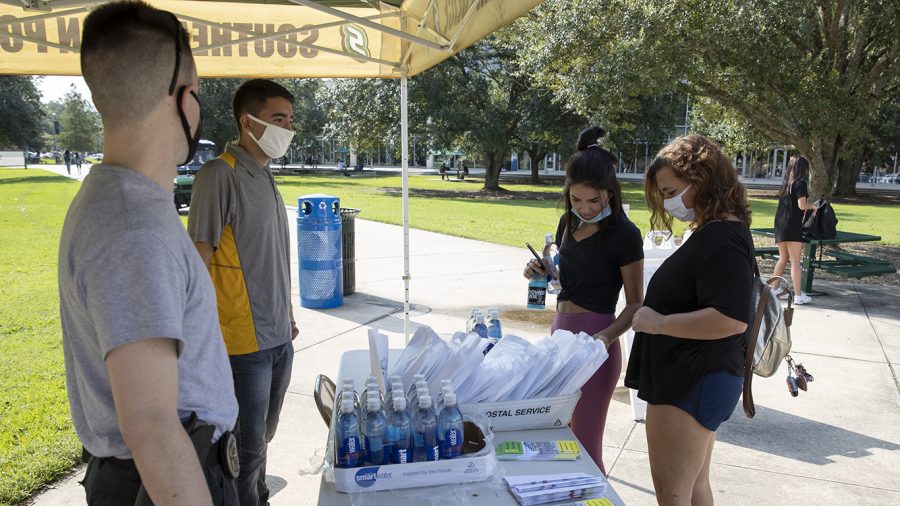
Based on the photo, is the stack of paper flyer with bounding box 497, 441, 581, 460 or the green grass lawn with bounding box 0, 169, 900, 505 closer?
the stack of paper flyer with bounding box 497, 441, 581, 460

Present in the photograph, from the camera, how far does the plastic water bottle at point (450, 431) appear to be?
193cm

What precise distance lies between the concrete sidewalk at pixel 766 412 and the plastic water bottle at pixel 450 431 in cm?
197

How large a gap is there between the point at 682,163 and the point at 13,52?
411 cm

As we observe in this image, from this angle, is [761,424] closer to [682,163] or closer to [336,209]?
[682,163]

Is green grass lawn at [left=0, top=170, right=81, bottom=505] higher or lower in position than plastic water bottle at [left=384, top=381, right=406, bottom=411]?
lower

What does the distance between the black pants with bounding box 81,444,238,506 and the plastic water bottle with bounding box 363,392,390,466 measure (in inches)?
20.8

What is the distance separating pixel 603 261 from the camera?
9.64ft

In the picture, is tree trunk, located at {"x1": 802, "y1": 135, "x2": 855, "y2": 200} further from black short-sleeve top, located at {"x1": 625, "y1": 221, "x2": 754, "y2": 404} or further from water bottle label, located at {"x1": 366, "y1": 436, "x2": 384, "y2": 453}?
water bottle label, located at {"x1": 366, "y1": 436, "x2": 384, "y2": 453}

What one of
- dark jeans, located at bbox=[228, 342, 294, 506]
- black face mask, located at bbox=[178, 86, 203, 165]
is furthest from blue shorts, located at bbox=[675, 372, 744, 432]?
black face mask, located at bbox=[178, 86, 203, 165]

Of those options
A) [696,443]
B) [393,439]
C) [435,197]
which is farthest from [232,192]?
[435,197]

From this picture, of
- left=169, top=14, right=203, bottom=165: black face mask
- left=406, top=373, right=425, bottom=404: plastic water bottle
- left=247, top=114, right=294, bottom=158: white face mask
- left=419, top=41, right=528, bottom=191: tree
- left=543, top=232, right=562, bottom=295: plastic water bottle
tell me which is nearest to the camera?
left=169, top=14, right=203, bottom=165: black face mask

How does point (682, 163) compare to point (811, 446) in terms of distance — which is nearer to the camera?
point (682, 163)

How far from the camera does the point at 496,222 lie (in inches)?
690

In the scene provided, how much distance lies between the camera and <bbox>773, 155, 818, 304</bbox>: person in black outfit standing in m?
8.21
